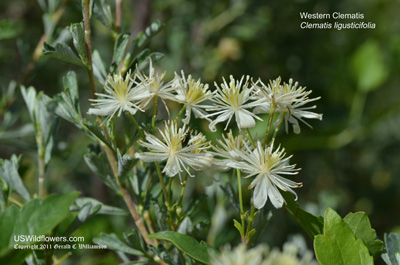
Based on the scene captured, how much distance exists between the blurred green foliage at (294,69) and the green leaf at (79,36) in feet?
3.15

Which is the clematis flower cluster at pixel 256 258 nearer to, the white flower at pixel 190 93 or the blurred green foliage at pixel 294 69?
the white flower at pixel 190 93

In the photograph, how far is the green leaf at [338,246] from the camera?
24.2 inches

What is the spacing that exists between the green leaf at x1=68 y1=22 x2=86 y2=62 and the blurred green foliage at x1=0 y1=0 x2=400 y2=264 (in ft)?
3.15

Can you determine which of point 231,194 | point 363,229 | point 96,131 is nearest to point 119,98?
point 96,131

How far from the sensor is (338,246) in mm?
621

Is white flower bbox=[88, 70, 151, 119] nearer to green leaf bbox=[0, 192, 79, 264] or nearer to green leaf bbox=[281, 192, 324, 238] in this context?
green leaf bbox=[0, 192, 79, 264]

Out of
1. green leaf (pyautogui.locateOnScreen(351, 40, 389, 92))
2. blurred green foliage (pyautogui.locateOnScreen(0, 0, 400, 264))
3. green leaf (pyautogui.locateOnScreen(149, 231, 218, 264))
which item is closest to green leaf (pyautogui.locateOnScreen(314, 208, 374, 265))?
green leaf (pyautogui.locateOnScreen(149, 231, 218, 264))

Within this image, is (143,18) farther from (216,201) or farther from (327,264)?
(327,264)

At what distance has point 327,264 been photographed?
24.0 inches

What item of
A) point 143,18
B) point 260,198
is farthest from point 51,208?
point 143,18

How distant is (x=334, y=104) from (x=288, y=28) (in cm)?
42

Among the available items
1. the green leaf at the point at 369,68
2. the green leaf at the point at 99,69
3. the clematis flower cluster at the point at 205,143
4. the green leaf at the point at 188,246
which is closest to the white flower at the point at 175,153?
the clematis flower cluster at the point at 205,143

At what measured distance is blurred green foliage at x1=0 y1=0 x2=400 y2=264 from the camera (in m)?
1.80

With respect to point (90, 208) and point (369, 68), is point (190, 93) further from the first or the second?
point (369, 68)
